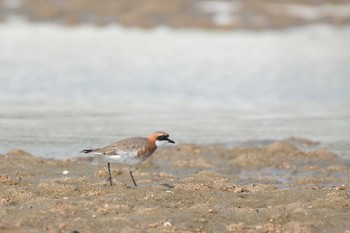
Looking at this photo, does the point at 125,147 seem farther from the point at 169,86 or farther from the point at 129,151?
the point at 169,86

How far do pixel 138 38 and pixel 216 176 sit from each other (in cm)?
3747

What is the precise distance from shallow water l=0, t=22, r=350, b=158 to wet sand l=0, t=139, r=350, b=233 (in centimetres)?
246

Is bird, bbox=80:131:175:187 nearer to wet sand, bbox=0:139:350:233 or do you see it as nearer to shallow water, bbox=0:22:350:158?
wet sand, bbox=0:139:350:233

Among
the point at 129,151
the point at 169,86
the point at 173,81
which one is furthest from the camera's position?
the point at 173,81

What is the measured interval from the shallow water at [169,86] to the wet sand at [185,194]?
2.46 meters

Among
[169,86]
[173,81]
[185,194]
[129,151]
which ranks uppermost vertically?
[129,151]

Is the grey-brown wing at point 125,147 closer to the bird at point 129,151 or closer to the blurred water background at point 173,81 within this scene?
the bird at point 129,151

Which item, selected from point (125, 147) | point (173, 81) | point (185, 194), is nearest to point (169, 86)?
point (173, 81)

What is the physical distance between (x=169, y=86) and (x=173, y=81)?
169 centimetres

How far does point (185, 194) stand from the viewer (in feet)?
50.7

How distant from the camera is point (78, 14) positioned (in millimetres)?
61250

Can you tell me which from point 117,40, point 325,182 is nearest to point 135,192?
point 325,182

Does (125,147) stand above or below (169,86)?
above

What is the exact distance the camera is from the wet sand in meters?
12.9
